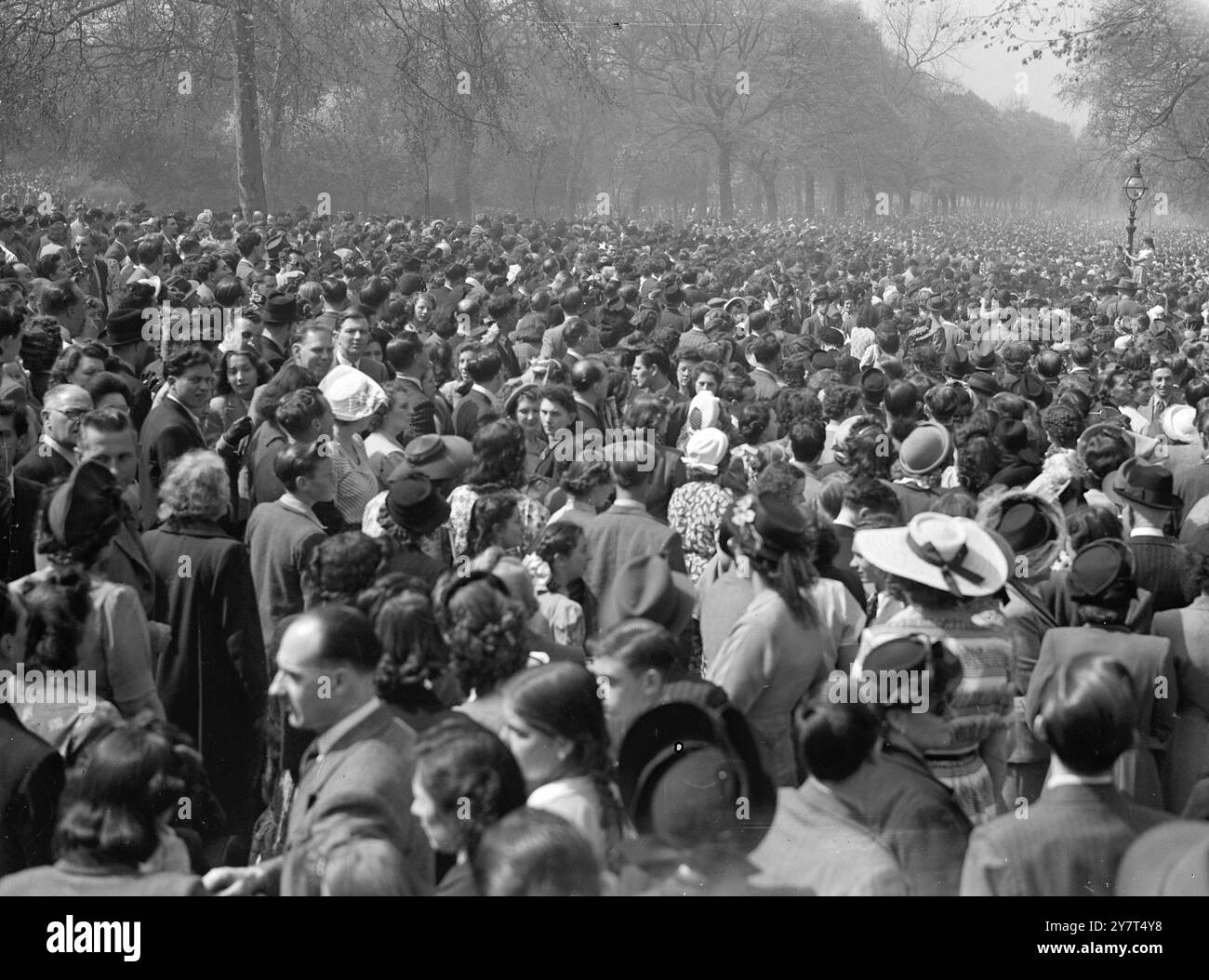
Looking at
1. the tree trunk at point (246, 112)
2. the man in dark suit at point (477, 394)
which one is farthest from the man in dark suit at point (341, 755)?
the tree trunk at point (246, 112)

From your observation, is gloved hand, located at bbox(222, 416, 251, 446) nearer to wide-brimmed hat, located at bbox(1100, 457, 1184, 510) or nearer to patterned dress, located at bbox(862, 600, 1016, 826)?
patterned dress, located at bbox(862, 600, 1016, 826)

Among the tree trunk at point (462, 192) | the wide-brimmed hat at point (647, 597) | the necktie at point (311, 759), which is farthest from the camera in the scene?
the tree trunk at point (462, 192)

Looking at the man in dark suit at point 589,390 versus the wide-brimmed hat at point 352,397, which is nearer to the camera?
the wide-brimmed hat at point 352,397

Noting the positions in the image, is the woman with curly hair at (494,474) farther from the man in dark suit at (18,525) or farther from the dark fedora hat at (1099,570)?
the dark fedora hat at (1099,570)

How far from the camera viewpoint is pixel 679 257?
21.0 m

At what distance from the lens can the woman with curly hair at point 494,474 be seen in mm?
5617

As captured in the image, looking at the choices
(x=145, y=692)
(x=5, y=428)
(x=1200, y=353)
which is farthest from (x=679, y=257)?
(x=145, y=692)

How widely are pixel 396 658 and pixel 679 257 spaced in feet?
57.5

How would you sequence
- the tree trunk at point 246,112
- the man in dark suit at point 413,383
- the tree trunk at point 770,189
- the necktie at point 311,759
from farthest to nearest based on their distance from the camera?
the tree trunk at point 770,189 < the tree trunk at point 246,112 < the man in dark suit at point 413,383 < the necktie at point 311,759

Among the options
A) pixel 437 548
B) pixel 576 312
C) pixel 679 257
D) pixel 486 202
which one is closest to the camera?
pixel 437 548

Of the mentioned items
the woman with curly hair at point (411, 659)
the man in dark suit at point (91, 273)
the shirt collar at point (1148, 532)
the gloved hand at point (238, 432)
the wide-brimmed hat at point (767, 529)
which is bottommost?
the woman with curly hair at point (411, 659)

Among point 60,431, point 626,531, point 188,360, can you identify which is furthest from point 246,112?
point 626,531

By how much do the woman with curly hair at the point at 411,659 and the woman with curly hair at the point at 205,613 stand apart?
1.12 metres
